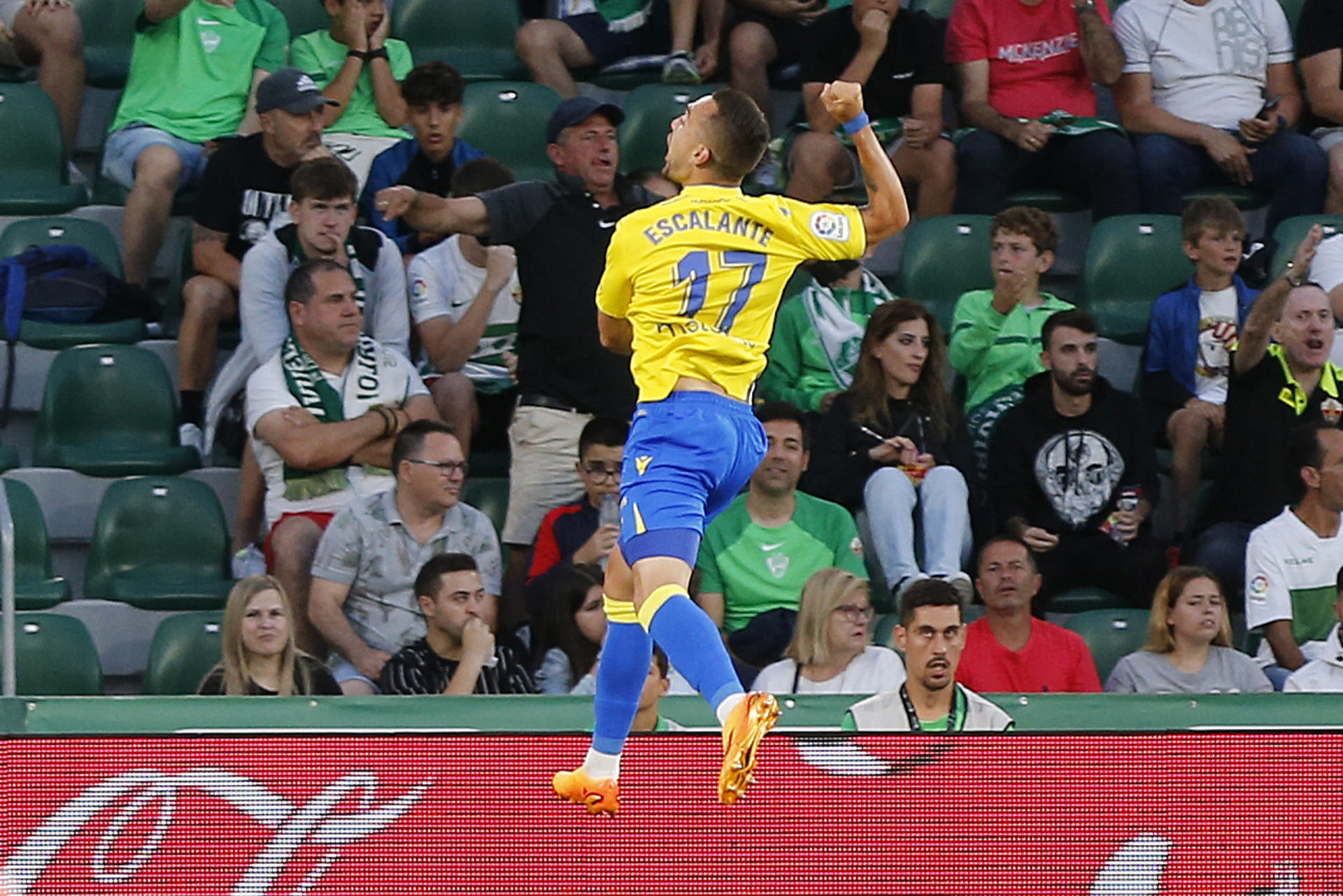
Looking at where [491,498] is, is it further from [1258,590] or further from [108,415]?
[1258,590]

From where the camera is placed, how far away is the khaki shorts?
836 cm

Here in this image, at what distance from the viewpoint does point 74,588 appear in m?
8.73

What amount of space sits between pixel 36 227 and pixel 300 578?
232 cm

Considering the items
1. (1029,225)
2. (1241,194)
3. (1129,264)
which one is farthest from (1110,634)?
(1241,194)

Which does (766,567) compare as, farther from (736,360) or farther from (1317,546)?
(736,360)

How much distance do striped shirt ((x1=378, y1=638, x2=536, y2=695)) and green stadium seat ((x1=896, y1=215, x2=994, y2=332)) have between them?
2.83 meters

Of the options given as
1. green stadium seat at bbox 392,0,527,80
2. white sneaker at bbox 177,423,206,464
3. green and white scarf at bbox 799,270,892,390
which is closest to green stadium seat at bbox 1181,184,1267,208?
green and white scarf at bbox 799,270,892,390

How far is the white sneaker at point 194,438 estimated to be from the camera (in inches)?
352

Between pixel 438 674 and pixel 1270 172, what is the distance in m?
4.61

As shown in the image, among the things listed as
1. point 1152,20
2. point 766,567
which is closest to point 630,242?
point 766,567

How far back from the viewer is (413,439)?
7887 mm

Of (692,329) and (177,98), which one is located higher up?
(177,98)

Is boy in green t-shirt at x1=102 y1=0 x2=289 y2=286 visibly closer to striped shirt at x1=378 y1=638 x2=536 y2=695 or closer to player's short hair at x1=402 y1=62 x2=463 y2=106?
player's short hair at x1=402 y1=62 x2=463 y2=106

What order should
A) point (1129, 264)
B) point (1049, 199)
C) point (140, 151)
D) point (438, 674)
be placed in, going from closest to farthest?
1. point (438, 674)
2. point (140, 151)
3. point (1129, 264)
4. point (1049, 199)
